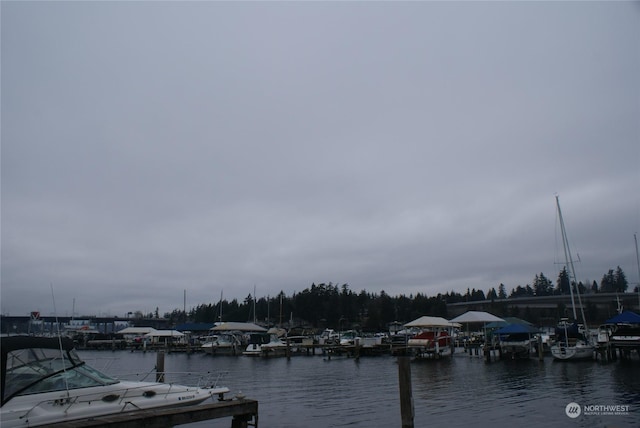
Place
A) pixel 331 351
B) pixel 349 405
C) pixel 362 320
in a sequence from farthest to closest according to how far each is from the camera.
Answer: pixel 362 320 < pixel 331 351 < pixel 349 405

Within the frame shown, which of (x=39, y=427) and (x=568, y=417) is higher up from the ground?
(x=39, y=427)

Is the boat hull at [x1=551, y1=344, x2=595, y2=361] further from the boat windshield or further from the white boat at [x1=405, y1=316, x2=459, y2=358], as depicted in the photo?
the boat windshield

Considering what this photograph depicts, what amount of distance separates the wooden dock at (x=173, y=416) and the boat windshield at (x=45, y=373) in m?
1.50

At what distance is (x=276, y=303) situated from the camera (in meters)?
141

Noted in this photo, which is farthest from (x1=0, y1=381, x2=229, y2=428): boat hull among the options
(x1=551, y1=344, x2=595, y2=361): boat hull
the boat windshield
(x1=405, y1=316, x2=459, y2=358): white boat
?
(x1=405, y1=316, x2=459, y2=358): white boat

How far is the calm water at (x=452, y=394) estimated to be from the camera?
17.9 metres

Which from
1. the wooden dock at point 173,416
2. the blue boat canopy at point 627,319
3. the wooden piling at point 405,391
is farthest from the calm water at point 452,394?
the wooden dock at point 173,416

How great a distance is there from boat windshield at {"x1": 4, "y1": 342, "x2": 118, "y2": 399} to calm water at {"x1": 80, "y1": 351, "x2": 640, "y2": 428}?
11.1ft

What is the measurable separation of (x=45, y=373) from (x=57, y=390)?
569mm

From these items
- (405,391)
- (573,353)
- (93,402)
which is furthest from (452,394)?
(573,353)

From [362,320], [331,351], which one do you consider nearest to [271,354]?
[331,351]

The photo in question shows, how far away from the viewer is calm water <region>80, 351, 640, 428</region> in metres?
17.9

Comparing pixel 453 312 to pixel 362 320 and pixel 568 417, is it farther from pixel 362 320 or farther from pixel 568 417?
pixel 568 417

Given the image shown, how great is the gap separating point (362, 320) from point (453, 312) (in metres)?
33.8
